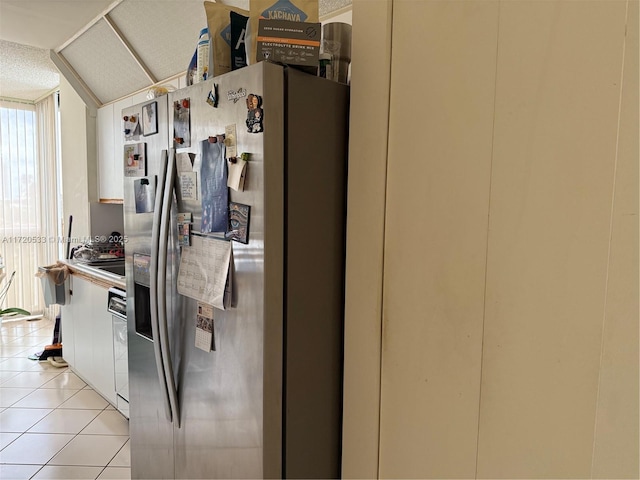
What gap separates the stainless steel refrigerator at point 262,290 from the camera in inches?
45.9

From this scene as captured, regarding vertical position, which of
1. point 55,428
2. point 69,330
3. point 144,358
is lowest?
point 55,428

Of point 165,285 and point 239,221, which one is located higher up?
point 239,221

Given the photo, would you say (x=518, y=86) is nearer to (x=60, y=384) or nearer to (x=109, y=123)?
(x=109, y=123)

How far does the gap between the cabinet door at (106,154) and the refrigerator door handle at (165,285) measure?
2525 mm

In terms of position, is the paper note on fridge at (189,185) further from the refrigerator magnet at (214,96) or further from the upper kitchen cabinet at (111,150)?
the upper kitchen cabinet at (111,150)

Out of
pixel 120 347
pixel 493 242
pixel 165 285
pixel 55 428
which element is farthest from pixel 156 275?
pixel 55 428

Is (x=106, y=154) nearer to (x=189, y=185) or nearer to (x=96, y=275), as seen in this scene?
(x=96, y=275)

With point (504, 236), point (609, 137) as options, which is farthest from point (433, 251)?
point (609, 137)

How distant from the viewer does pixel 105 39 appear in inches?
119

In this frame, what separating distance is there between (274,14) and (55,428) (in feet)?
9.46

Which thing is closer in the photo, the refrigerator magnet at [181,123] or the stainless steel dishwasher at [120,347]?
the refrigerator magnet at [181,123]

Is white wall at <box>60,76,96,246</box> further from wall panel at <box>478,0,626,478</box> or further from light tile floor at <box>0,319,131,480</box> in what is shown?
wall panel at <box>478,0,626,478</box>

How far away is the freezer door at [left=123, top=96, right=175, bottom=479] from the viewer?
1.57 m

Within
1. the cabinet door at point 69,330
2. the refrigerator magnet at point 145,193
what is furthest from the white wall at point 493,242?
the cabinet door at point 69,330
